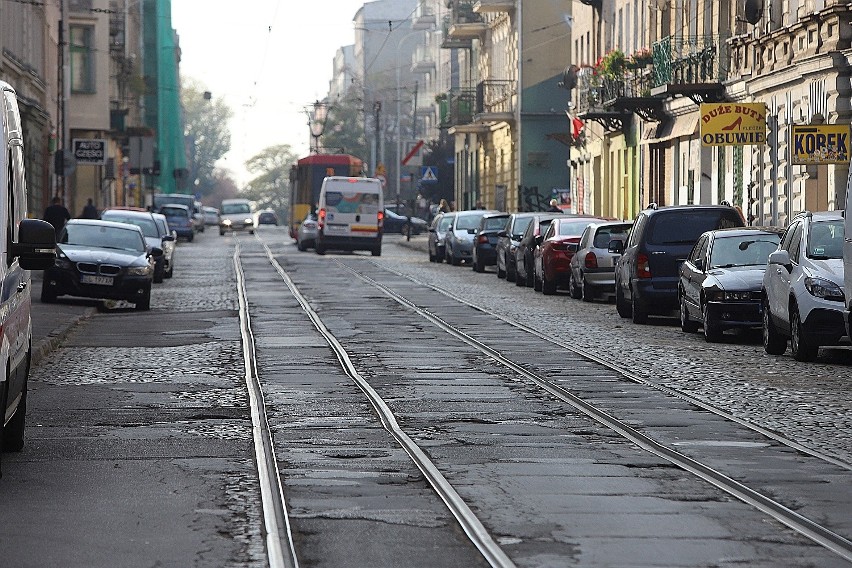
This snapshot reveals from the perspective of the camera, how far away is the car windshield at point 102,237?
100 ft

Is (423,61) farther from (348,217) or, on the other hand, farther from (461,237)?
(461,237)

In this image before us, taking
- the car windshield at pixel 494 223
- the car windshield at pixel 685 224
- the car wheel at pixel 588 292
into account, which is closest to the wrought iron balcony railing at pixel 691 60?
the car windshield at pixel 494 223

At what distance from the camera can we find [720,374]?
17703mm

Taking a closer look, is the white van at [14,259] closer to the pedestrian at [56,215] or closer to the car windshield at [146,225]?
the car windshield at [146,225]

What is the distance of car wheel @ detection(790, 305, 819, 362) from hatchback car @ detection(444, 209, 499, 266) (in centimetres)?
3161

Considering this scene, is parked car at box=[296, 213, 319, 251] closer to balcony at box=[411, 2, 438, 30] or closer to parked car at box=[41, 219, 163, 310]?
parked car at box=[41, 219, 163, 310]

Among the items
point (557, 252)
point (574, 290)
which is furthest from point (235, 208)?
point (574, 290)

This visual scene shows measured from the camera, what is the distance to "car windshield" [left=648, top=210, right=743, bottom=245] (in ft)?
85.6

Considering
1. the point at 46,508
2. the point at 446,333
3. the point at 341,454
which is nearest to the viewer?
the point at 46,508

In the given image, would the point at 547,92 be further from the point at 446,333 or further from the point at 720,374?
the point at 720,374

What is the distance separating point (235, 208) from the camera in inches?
4296

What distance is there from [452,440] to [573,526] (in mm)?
3605

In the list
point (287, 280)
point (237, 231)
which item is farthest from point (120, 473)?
point (237, 231)

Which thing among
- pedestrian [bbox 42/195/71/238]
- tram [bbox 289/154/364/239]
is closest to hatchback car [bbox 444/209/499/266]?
pedestrian [bbox 42/195/71/238]
